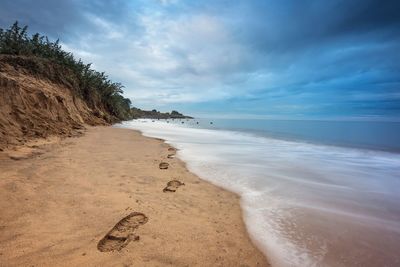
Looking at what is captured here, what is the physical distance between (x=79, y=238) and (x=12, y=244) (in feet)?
2.18

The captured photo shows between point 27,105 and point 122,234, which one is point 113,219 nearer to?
point 122,234

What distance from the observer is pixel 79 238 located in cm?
290

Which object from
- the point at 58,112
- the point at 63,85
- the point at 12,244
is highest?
the point at 63,85

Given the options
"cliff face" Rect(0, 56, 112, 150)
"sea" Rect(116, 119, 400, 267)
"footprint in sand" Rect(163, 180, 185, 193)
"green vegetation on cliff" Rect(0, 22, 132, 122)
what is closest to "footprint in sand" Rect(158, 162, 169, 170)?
"sea" Rect(116, 119, 400, 267)

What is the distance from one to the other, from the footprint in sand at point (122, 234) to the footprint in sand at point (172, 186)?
130 centimetres

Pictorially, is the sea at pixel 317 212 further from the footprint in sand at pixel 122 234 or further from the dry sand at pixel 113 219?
the footprint in sand at pixel 122 234

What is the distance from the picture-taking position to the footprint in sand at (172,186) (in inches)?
195

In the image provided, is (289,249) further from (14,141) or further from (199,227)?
(14,141)

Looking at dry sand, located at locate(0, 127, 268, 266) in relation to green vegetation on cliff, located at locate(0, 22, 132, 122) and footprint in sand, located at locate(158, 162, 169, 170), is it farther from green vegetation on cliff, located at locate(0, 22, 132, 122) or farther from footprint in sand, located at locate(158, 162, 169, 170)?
green vegetation on cliff, located at locate(0, 22, 132, 122)

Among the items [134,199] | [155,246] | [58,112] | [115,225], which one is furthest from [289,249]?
[58,112]

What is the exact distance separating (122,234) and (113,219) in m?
0.43

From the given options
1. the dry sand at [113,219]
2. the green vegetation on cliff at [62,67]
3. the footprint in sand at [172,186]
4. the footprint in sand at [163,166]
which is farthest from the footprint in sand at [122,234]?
the green vegetation on cliff at [62,67]

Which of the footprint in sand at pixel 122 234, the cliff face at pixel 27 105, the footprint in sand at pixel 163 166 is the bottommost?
the footprint in sand at pixel 122 234

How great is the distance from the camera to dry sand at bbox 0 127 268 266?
104 inches
